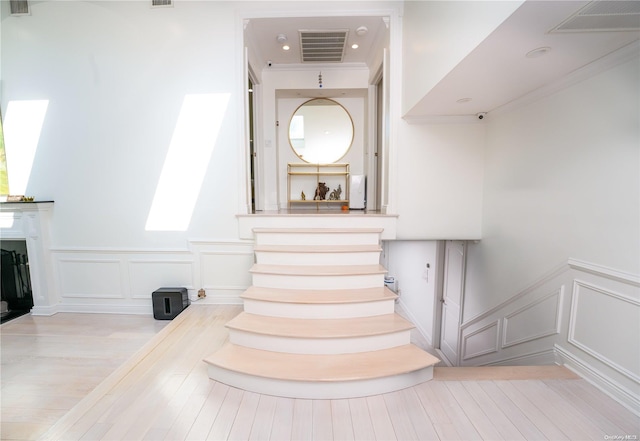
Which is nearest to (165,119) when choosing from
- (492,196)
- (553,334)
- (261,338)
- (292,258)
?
(292,258)

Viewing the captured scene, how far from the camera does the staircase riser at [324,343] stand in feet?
6.21

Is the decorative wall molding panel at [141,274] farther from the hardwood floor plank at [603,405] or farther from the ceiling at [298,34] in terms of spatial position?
A: the hardwood floor plank at [603,405]

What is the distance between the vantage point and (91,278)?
11.0 feet

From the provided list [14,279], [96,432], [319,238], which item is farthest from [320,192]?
[14,279]

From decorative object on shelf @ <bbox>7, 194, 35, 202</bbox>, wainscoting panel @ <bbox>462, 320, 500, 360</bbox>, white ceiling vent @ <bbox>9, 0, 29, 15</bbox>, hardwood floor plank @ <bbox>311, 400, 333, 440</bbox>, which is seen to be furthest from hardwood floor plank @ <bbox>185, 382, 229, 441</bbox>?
white ceiling vent @ <bbox>9, 0, 29, 15</bbox>

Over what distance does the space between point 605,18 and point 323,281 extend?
234 centimetres

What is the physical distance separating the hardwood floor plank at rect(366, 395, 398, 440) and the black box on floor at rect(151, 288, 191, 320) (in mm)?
2416

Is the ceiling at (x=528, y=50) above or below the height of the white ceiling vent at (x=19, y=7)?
below

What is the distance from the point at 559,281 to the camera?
213 centimetres

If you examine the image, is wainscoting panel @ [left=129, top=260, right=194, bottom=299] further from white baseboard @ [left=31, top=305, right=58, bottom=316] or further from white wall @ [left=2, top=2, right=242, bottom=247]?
white baseboard @ [left=31, top=305, right=58, bottom=316]

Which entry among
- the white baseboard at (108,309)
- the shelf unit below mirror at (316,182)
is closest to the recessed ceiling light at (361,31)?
the shelf unit below mirror at (316,182)

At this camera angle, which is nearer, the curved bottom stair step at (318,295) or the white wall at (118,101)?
the curved bottom stair step at (318,295)

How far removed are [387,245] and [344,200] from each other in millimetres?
1967

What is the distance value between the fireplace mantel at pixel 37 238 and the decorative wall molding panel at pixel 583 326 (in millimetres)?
5311
